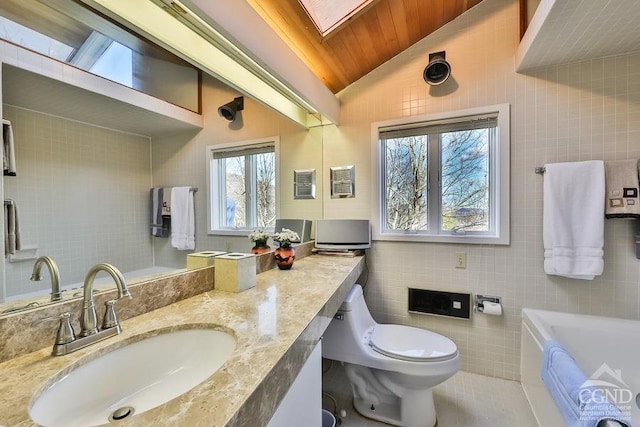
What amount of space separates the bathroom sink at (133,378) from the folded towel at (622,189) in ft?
7.24

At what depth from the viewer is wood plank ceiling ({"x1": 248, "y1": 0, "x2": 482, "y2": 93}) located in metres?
1.53

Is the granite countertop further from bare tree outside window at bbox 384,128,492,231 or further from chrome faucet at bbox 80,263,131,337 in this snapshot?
bare tree outside window at bbox 384,128,492,231

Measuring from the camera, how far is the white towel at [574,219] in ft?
5.37

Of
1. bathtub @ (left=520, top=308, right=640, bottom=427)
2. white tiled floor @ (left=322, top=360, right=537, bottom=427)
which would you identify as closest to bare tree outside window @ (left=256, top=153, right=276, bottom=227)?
white tiled floor @ (left=322, top=360, right=537, bottom=427)

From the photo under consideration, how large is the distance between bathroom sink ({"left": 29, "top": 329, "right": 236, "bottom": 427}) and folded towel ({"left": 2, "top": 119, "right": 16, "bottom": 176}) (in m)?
0.55

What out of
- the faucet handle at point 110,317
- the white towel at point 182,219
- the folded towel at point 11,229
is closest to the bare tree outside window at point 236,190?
the white towel at point 182,219

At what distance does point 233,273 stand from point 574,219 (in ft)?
6.81

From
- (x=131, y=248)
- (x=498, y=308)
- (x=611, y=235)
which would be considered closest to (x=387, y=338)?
(x=498, y=308)

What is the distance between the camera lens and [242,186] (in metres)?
1.55

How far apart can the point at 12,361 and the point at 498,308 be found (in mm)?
2351

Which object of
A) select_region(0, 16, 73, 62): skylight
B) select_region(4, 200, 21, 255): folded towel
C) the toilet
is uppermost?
select_region(0, 16, 73, 62): skylight

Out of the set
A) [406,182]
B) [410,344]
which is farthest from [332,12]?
[410,344]

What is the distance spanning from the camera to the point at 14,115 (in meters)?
0.72

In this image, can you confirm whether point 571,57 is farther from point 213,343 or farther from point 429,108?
point 213,343
